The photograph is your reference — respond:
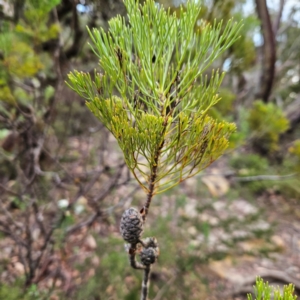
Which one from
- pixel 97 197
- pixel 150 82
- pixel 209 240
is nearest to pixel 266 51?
pixel 209 240

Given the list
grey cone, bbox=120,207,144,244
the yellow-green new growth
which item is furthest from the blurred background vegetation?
grey cone, bbox=120,207,144,244

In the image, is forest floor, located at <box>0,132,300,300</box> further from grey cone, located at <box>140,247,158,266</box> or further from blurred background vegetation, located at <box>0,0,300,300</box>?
grey cone, located at <box>140,247,158,266</box>

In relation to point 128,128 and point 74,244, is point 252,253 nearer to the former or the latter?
point 74,244

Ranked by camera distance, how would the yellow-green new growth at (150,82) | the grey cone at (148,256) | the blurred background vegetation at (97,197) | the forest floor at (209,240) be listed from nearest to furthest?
the yellow-green new growth at (150,82)
the grey cone at (148,256)
the blurred background vegetation at (97,197)
the forest floor at (209,240)

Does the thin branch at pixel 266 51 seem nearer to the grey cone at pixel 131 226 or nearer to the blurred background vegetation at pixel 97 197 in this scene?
the blurred background vegetation at pixel 97 197

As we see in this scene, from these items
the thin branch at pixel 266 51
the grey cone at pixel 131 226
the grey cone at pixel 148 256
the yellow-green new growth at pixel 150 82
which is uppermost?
the thin branch at pixel 266 51

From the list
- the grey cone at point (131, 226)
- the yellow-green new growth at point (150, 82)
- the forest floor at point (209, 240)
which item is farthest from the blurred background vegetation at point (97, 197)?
the grey cone at point (131, 226)

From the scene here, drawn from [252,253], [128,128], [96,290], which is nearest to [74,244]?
[96,290]
